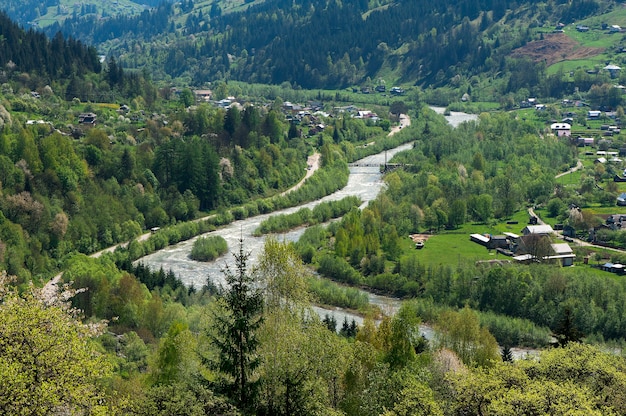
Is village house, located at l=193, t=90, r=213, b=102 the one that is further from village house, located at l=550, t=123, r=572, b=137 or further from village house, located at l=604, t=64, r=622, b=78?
village house, located at l=604, t=64, r=622, b=78

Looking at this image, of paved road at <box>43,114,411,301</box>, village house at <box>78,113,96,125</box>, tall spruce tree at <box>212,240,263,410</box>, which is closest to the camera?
tall spruce tree at <box>212,240,263,410</box>

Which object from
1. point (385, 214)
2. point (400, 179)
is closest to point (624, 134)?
point (400, 179)

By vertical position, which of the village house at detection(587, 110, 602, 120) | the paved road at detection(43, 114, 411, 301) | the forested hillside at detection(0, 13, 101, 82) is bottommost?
the village house at detection(587, 110, 602, 120)

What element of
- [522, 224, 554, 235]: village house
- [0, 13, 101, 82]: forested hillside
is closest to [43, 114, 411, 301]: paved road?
[522, 224, 554, 235]: village house

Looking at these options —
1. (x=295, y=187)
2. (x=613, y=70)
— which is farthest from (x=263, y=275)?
(x=613, y=70)

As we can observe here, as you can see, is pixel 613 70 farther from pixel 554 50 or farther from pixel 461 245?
pixel 461 245

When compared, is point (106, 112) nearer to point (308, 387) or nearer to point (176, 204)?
point (176, 204)
